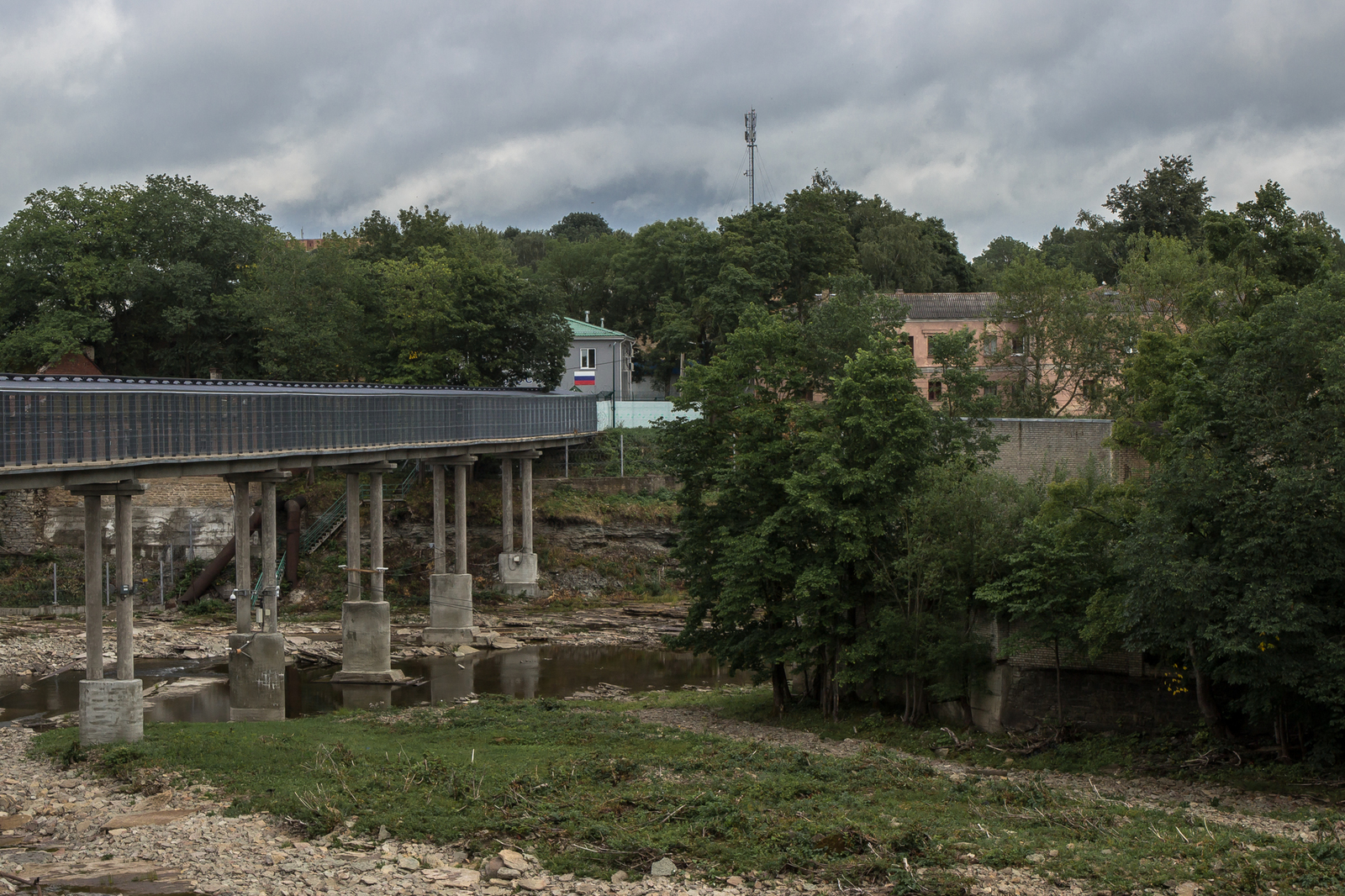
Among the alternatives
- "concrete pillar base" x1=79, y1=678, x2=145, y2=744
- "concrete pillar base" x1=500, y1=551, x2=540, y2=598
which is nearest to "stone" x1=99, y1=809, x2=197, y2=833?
"concrete pillar base" x1=79, y1=678, x2=145, y2=744

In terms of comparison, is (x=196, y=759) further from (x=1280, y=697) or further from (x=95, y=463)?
(x=1280, y=697)

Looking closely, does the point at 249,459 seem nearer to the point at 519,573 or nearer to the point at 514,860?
the point at 514,860

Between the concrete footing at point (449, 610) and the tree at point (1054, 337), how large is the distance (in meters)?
29.3

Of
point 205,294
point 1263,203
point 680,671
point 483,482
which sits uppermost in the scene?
point 205,294

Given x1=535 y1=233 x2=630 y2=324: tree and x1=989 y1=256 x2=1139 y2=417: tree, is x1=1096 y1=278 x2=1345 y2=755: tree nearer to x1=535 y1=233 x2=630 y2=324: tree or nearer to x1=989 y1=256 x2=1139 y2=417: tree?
x1=989 y1=256 x2=1139 y2=417: tree

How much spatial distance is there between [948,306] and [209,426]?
2001 inches

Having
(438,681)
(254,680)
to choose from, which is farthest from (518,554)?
(254,680)

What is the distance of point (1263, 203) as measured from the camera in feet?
96.6

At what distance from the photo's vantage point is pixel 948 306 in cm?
7450

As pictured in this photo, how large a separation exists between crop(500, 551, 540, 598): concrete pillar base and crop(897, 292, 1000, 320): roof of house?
28.8 m

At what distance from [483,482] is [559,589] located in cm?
914

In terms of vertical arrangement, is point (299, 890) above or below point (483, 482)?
below

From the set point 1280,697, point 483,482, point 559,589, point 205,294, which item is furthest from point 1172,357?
point 205,294

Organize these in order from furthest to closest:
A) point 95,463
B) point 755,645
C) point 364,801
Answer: point 755,645 < point 95,463 < point 364,801
